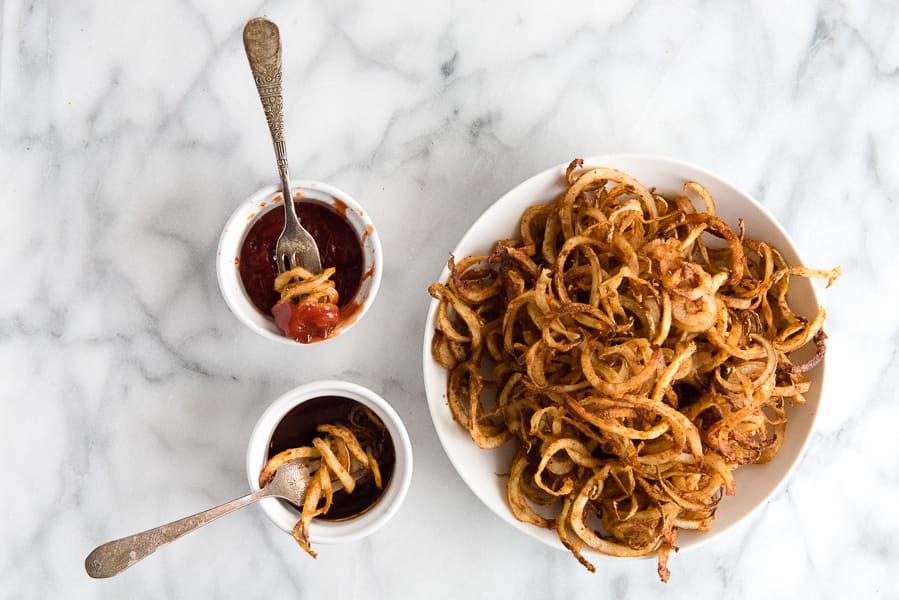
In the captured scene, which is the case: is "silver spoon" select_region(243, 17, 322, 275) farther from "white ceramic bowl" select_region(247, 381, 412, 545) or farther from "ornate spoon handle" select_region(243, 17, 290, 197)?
"white ceramic bowl" select_region(247, 381, 412, 545)

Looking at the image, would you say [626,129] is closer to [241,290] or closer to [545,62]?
[545,62]

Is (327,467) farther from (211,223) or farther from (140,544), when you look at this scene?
(211,223)

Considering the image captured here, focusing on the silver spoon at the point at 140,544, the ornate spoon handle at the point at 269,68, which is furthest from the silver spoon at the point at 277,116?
the silver spoon at the point at 140,544

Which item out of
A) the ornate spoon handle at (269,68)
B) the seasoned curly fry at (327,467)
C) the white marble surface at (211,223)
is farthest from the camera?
the white marble surface at (211,223)

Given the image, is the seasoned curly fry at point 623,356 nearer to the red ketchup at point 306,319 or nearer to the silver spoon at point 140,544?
the red ketchup at point 306,319

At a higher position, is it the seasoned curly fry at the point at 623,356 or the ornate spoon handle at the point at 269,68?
the ornate spoon handle at the point at 269,68

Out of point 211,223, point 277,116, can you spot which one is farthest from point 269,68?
point 211,223

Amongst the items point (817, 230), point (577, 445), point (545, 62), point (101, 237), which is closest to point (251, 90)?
point (101, 237)

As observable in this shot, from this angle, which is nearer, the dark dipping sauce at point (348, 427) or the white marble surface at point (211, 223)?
the dark dipping sauce at point (348, 427)
